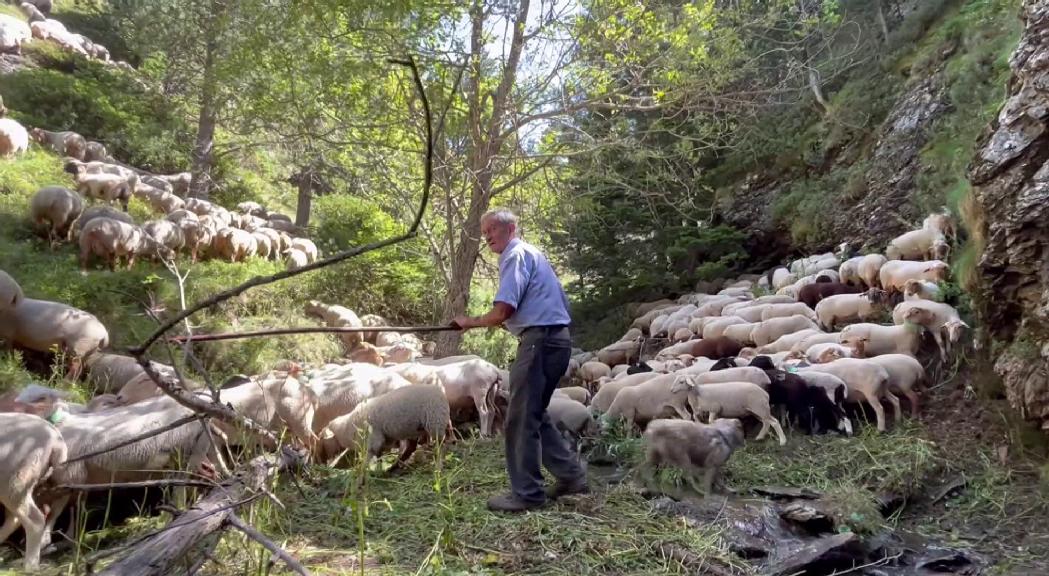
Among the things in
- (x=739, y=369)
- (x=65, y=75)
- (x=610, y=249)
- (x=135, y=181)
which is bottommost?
(x=739, y=369)

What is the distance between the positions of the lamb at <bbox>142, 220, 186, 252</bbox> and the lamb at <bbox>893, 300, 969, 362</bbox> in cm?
1200

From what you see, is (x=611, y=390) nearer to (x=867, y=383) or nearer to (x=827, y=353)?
(x=827, y=353)

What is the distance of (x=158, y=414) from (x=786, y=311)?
803 cm

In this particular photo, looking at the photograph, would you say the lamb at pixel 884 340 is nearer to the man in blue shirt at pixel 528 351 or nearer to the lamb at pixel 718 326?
the lamb at pixel 718 326

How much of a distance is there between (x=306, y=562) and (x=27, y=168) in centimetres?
1508

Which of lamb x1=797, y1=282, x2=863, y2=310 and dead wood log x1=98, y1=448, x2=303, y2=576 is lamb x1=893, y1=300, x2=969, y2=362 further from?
dead wood log x1=98, y1=448, x2=303, y2=576

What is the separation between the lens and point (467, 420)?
24.6ft

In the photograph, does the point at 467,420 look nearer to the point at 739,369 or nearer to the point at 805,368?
the point at 739,369

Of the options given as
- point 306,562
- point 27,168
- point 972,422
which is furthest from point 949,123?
point 27,168

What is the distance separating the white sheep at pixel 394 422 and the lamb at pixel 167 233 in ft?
27.4

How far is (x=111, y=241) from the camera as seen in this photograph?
→ 1174cm

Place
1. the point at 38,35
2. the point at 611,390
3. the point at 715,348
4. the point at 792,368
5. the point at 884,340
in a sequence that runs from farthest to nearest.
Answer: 1. the point at 38,35
2. the point at 715,348
3. the point at 611,390
4. the point at 884,340
5. the point at 792,368

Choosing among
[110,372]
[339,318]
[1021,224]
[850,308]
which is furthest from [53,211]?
[1021,224]

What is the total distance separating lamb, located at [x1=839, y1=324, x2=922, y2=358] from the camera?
7266mm
